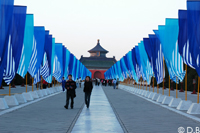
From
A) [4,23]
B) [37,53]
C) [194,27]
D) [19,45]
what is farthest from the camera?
[37,53]

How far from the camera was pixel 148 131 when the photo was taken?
9102 millimetres

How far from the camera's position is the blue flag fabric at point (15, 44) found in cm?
1617

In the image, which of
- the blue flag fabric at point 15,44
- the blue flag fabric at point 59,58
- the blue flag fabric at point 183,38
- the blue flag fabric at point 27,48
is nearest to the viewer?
the blue flag fabric at point 183,38

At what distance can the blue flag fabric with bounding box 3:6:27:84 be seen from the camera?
16.2 meters

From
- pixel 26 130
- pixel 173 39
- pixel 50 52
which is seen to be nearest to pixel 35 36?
pixel 50 52

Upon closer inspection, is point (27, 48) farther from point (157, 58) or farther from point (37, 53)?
point (157, 58)

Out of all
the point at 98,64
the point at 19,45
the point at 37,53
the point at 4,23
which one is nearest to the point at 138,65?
the point at 37,53

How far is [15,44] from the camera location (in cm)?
1669

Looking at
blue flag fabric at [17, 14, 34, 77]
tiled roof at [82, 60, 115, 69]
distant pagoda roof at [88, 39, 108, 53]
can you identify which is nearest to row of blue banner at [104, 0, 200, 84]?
blue flag fabric at [17, 14, 34, 77]

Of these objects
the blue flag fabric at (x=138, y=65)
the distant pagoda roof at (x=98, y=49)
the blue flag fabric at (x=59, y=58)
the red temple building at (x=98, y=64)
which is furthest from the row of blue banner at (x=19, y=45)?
the distant pagoda roof at (x=98, y=49)

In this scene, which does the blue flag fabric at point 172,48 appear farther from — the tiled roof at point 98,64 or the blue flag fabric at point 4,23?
the tiled roof at point 98,64

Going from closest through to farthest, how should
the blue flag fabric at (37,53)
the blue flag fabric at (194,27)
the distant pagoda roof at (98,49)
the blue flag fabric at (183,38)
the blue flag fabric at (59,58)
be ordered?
1. the blue flag fabric at (194,27)
2. the blue flag fabric at (183,38)
3. the blue flag fabric at (37,53)
4. the blue flag fabric at (59,58)
5. the distant pagoda roof at (98,49)

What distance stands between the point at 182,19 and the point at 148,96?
11485 millimetres

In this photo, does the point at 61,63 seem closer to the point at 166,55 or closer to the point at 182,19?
the point at 166,55
